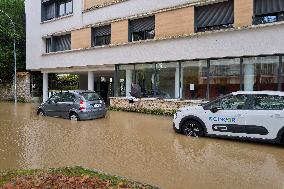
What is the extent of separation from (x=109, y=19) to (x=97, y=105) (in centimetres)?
815

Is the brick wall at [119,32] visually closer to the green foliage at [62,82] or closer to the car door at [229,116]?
the car door at [229,116]

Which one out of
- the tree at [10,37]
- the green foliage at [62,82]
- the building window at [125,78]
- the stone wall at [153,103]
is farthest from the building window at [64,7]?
the stone wall at [153,103]

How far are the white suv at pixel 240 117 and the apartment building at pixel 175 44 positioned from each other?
5382mm

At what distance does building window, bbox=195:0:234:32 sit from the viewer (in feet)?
54.6

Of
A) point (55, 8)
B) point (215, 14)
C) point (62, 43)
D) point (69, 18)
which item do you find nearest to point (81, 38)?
point (69, 18)

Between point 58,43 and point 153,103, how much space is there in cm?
1215

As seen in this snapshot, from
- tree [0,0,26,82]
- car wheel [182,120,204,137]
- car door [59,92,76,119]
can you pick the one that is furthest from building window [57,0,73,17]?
car wheel [182,120,204,137]

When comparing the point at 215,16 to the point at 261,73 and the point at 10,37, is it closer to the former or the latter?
the point at 261,73

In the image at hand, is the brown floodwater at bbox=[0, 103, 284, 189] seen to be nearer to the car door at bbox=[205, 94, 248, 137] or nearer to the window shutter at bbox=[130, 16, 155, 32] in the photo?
the car door at bbox=[205, 94, 248, 137]

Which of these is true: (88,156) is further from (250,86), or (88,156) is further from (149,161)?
(250,86)

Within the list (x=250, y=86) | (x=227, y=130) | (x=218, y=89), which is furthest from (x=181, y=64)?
(x=227, y=130)

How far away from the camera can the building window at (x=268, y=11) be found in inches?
589

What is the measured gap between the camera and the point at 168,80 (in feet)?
62.6

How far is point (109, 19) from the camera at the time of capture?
73.8ft
